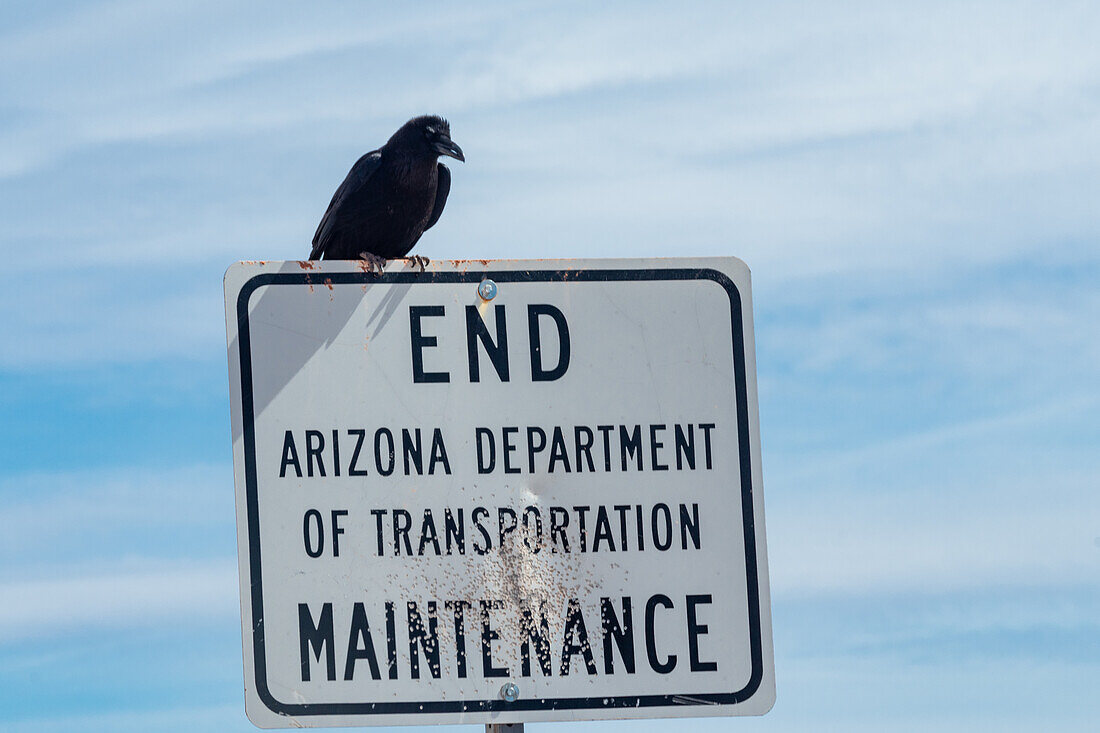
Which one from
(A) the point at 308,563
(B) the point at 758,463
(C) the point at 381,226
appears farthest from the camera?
(C) the point at 381,226

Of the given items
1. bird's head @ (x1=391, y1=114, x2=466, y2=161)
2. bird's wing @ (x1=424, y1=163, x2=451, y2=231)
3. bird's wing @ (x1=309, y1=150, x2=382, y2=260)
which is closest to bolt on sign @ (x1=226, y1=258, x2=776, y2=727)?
bird's wing @ (x1=309, y1=150, x2=382, y2=260)

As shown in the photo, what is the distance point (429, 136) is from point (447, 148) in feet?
0.37

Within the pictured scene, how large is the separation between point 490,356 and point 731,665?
2.89 feet

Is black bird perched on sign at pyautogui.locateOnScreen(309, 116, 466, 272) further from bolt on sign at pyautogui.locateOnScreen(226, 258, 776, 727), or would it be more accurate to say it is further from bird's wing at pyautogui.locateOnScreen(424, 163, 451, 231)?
bolt on sign at pyautogui.locateOnScreen(226, 258, 776, 727)

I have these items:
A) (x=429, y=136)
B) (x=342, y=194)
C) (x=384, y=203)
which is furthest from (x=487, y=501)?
(x=429, y=136)

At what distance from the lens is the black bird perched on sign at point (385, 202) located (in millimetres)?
5672

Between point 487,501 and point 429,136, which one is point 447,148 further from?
point 487,501

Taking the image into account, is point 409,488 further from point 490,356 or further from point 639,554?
point 639,554

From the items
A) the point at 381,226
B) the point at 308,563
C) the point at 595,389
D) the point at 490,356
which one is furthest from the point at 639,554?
the point at 381,226

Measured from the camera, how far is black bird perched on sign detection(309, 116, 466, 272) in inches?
223

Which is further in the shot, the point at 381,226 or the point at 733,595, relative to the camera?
the point at 381,226

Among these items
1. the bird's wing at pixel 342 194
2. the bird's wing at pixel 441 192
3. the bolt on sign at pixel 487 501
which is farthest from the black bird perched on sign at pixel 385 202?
the bolt on sign at pixel 487 501

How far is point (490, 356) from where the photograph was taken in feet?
8.66

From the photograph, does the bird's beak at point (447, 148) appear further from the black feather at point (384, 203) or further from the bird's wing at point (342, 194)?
the bird's wing at point (342, 194)
